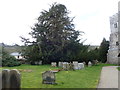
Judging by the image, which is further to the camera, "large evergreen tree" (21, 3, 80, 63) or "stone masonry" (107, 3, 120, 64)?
"stone masonry" (107, 3, 120, 64)

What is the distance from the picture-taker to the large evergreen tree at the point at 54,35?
30.0 metres

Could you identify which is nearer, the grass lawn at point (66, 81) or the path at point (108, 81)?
the grass lawn at point (66, 81)

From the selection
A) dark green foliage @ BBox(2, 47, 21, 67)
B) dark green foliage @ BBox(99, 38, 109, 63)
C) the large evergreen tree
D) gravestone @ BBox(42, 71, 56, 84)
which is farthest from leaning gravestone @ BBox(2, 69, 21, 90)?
dark green foliage @ BBox(99, 38, 109, 63)

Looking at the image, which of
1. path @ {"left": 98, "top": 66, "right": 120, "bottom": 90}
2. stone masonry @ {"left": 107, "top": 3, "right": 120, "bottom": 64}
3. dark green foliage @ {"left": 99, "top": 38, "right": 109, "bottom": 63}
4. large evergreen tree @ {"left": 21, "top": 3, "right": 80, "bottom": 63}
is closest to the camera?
path @ {"left": 98, "top": 66, "right": 120, "bottom": 90}

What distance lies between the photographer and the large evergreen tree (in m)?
30.0

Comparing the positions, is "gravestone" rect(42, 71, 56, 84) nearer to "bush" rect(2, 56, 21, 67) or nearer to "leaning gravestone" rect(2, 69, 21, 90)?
"leaning gravestone" rect(2, 69, 21, 90)

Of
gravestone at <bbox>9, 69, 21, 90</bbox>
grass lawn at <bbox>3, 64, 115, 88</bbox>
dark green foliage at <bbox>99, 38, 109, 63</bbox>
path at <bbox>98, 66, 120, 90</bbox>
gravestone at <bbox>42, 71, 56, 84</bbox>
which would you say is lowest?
path at <bbox>98, 66, 120, 90</bbox>

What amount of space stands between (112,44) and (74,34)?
1114 cm

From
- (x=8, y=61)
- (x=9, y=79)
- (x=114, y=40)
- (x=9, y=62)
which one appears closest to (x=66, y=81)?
(x=9, y=79)

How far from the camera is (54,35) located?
101ft

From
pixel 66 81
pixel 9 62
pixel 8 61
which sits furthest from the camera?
pixel 8 61

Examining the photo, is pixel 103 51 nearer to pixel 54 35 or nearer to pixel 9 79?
→ pixel 54 35

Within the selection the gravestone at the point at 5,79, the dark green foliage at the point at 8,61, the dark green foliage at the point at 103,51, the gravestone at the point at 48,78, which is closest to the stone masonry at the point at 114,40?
the dark green foliage at the point at 103,51

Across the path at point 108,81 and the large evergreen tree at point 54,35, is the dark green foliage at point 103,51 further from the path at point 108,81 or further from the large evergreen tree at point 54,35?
the path at point 108,81
